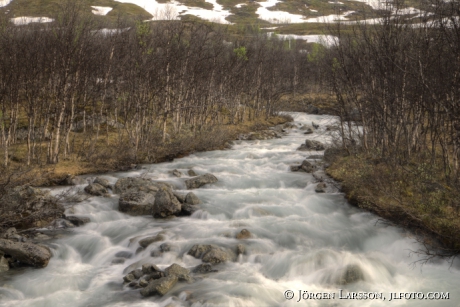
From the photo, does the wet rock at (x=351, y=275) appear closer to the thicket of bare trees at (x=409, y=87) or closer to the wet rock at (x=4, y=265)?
the thicket of bare trees at (x=409, y=87)

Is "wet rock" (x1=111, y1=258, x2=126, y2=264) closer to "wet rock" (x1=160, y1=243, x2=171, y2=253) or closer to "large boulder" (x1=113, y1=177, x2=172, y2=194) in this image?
"wet rock" (x1=160, y1=243, x2=171, y2=253)

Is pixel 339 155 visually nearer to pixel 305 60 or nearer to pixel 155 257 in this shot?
pixel 155 257

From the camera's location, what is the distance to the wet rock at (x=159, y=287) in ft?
26.1

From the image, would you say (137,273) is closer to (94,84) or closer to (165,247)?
(165,247)

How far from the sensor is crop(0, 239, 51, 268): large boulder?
9.16 m

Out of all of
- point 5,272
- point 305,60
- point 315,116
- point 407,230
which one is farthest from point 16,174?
point 305,60

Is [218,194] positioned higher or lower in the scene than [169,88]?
lower

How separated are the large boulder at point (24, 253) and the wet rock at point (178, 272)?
334cm

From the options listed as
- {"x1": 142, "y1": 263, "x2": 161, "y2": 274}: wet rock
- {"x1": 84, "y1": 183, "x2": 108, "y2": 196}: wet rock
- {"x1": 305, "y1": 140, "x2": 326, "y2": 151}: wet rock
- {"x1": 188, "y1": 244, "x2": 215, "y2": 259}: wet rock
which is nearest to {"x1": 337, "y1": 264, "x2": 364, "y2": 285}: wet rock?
{"x1": 188, "y1": 244, "x2": 215, "y2": 259}: wet rock

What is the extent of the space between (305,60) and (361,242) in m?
62.2

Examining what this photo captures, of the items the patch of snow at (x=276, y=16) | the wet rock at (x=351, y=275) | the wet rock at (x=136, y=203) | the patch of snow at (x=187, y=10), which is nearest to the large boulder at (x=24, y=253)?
the wet rock at (x=136, y=203)

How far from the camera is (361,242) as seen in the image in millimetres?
10859

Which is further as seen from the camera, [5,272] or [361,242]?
[361,242]

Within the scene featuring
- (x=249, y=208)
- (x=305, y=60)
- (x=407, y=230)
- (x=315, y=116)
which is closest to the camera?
(x=407, y=230)
